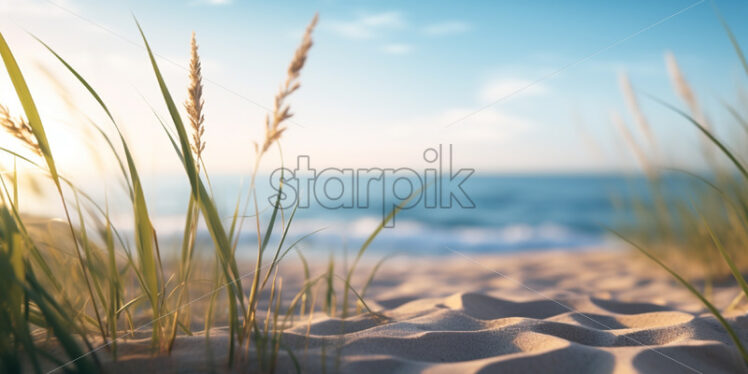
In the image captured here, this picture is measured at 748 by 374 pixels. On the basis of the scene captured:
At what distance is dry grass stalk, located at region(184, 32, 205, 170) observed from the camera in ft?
3.45

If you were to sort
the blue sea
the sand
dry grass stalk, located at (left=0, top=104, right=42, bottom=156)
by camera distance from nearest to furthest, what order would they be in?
dry grass stalk, located at (left=0, top=104, right=42, bottom=156) < the sand < the blue sea

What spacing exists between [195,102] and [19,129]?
0.41 metres

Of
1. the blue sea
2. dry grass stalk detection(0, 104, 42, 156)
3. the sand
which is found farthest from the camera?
the blue sea

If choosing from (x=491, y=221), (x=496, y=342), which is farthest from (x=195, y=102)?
(x=491, y=221)

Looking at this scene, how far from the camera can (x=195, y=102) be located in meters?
1.05

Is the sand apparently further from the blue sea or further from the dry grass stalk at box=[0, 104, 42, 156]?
the blue sea

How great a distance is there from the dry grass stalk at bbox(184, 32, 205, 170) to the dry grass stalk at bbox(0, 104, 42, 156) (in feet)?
1.20

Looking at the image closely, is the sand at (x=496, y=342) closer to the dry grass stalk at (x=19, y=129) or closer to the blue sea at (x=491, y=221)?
the dry grass stalk at (x=19, y=129)

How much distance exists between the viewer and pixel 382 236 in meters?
9.71

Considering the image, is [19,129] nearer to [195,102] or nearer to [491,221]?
[195,102]

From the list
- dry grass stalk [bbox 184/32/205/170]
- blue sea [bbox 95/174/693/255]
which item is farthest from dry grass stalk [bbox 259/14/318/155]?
blue sea [bbox 95/174/693/255]

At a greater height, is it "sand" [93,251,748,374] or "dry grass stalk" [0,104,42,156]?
"dry grass stalk" [0,104,42,156]

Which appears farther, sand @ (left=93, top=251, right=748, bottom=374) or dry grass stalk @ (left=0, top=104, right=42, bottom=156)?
sand @ (left=93, top=251, right=748, bottom=374)

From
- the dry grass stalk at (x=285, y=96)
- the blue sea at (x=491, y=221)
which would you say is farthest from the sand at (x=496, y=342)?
the blue sea at (x=491, y=221)
